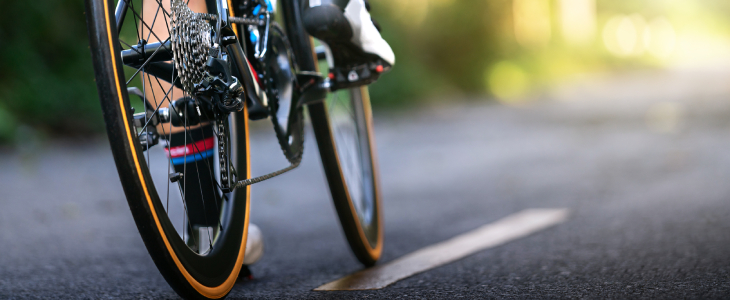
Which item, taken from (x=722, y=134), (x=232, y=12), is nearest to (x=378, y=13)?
(x=722, y=134)

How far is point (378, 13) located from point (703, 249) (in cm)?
1047

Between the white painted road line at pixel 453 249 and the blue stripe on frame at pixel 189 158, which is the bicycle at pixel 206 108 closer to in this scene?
the blue stripe on frame at pixel 189 158

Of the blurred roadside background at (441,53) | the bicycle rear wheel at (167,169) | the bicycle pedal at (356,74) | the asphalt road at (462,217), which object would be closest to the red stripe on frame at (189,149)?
the bicycle rear wheel at (167,169)

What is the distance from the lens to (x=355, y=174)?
2.43 metres

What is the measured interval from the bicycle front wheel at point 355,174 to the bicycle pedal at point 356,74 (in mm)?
76

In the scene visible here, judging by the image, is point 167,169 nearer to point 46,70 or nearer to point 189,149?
point 189,149

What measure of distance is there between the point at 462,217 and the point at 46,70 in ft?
15.6

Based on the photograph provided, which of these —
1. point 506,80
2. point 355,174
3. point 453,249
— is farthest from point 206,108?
point 506,80

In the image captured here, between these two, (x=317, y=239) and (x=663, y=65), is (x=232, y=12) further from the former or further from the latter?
(x=663, y=65)

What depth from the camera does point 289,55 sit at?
6.24 ft

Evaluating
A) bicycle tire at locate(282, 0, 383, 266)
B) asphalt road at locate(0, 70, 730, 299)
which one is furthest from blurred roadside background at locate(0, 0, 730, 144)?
bicycle tire at locate(282, 0, 383, 266)

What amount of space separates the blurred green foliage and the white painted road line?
15.0 ft

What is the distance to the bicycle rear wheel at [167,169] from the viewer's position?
115 cm

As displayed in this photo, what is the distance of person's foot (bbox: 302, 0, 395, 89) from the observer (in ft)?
6.07
